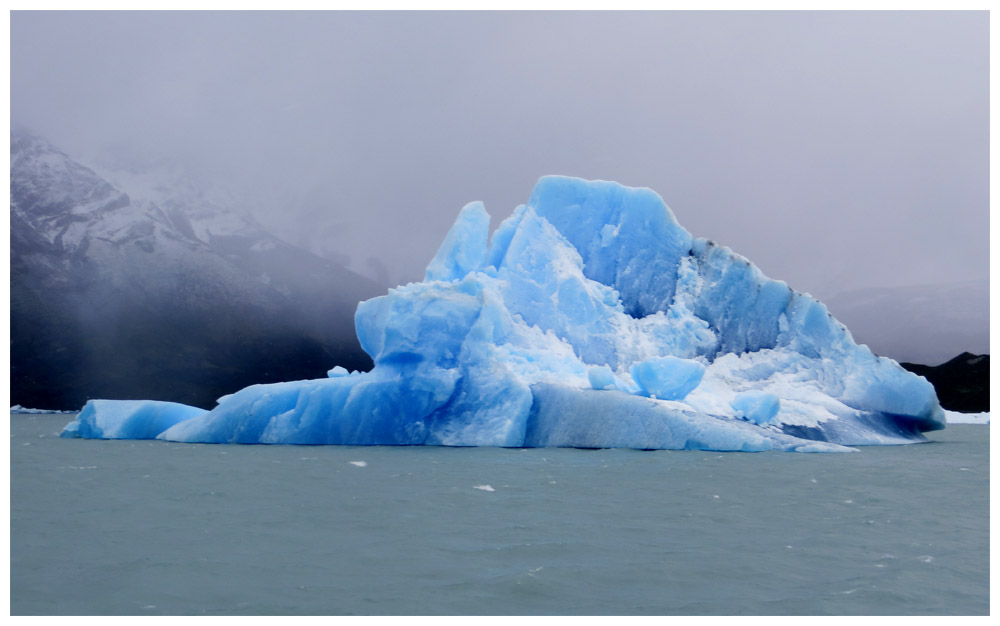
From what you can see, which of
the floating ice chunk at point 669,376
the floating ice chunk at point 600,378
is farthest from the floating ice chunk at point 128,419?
the floating ice chunk at point 669,376

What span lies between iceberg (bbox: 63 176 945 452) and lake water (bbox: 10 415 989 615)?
3659 mm

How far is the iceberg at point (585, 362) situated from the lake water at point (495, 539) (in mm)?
3659

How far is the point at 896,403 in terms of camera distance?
18.0 meters

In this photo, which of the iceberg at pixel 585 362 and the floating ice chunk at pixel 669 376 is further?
the floating ice chunk at pixel 669 376

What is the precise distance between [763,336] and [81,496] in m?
14.0

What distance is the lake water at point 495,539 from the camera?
5125 millimetres

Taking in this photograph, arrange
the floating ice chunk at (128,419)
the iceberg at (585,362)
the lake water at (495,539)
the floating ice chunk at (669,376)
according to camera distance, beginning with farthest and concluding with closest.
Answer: the floating ice chunk at (128,419), the floating ice chunk at (669,376), the iceberg at (585,362), the lake water at (495,539)

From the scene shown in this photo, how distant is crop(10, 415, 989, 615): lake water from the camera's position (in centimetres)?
Answer: 512

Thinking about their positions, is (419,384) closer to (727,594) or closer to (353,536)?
(353,536)

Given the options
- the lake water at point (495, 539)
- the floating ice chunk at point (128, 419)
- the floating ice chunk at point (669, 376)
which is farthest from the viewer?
the floating ice chunk at point (128, 419)

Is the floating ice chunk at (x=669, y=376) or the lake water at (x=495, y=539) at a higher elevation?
the floating ice chunk at (x=669, y=376)

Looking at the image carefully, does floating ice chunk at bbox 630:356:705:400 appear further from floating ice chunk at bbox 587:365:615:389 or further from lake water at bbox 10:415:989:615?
lake water at bbox 10:415:989:615

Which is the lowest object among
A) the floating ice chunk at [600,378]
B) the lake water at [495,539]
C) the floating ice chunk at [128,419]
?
the floating ice chunk at [128,419]

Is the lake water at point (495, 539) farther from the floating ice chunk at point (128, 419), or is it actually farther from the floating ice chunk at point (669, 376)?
the floating ice chunk at point (128, 419)
